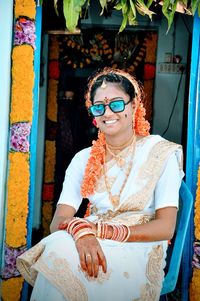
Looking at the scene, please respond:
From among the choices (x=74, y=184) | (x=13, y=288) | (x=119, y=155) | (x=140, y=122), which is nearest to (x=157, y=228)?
(x=119, y=155)

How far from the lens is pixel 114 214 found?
2.74m

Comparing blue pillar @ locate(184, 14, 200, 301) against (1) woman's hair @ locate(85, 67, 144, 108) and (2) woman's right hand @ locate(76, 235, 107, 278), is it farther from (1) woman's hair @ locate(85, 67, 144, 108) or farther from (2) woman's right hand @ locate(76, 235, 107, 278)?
(2) woman's right hand @ locate(76, 235, 107, 278)

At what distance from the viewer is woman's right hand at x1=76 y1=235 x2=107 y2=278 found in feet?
7.13

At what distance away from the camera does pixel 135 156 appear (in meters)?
2.85

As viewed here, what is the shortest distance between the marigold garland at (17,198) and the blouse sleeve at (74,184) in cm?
85

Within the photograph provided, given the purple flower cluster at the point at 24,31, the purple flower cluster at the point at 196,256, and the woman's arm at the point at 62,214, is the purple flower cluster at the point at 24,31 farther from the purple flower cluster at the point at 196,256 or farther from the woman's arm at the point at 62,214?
the purple flower cluster at the point at 196,256

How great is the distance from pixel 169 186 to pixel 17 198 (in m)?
1.67

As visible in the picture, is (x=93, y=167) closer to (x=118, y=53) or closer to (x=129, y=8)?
(x=129, y=8)

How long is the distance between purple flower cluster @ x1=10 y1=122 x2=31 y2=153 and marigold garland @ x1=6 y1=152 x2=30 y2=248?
57 millimetres

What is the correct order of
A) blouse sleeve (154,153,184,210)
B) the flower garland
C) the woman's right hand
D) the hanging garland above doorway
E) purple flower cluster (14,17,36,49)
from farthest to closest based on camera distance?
the flower garland, purple flower cluster (14,17,36,49), the hanging garland above doorway, blouse sleeve (154,153,184,210), the woman's right hand

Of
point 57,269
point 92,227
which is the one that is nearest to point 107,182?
point 92,227

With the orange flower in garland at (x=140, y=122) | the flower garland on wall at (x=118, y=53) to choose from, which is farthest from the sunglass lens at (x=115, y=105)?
the flower garland on wall at (x=118, y=53)

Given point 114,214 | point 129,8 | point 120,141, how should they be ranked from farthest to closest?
point 129,8 → point 120,141 → point 114,214

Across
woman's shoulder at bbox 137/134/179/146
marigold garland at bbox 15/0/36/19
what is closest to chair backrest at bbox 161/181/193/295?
woman's shoulder at bbox 137/134/179/146
